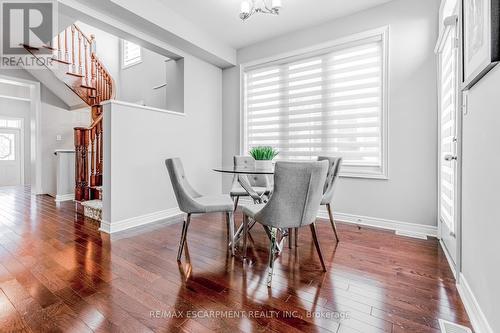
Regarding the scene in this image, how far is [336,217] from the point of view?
137 inches

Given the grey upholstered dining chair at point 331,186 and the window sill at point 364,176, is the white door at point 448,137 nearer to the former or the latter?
the window sill at point 364,176

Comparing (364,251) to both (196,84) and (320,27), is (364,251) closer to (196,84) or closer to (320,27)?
(320,27)

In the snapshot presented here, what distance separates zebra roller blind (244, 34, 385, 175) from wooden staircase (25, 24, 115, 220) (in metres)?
2.54

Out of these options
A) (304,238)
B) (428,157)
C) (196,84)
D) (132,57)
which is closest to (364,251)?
(304,238)

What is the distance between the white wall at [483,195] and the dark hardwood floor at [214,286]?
0.29m

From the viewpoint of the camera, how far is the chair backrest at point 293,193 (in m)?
1.71

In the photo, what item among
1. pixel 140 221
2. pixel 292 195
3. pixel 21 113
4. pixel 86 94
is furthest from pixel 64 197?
pixel 292 195

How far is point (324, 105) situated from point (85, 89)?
177 inches

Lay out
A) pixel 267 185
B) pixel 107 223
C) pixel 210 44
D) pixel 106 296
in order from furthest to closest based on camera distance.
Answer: pixel 210 44 → pixel 267 185 → pixel 107 223 → pixel 106 296

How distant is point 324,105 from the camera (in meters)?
3.55

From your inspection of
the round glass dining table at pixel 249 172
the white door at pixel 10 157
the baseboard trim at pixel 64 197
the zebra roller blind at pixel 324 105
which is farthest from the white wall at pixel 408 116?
the white door at pixel 10 157

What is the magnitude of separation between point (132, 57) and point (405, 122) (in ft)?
19.3

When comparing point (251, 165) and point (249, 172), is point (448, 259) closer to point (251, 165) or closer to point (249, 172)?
point (249, 172)

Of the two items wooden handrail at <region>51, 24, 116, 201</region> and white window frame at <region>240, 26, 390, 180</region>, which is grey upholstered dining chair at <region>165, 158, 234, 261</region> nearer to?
white window frame at <region>240, 26, 390, 180</region>
